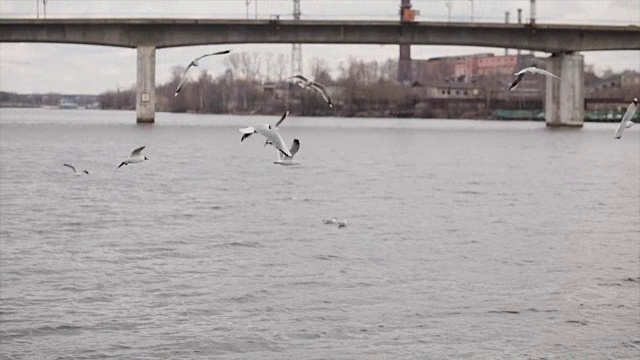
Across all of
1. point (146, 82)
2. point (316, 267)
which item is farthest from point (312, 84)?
point (146, 82)

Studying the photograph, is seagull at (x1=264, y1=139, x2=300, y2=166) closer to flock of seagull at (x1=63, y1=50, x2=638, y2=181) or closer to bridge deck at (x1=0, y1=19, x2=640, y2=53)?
flock of seagull at (x1=63, y1=50, x2=638, y2=181)

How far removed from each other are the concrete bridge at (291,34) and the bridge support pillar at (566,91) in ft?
6.04

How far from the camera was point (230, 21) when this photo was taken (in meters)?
105

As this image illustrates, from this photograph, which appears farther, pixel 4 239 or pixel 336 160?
pixel 336 160

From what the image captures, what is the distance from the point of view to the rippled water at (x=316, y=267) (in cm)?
1877

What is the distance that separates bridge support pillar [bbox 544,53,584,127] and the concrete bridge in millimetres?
1841

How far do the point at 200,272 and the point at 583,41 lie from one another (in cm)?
9563

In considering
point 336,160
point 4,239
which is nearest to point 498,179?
point 336,160

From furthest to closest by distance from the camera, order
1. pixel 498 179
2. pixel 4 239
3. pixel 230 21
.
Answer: pixel 230 21 < pixel 498 179 < pixel 4 239

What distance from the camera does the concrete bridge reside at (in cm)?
10581

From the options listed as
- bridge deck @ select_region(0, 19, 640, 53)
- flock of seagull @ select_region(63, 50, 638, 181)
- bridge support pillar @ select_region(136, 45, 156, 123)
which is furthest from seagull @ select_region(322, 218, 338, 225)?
bridge support pillar @ select_region(136, 45, 156, 123)

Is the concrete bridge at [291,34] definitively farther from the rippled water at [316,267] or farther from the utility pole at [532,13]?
the rippled water at [316,267]

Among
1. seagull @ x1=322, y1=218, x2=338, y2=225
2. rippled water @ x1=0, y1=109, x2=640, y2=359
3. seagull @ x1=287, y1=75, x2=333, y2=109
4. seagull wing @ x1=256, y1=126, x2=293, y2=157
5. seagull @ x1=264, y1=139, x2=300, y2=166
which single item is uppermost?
seagull @ x1=287, y1=75, x2=333, y2=109

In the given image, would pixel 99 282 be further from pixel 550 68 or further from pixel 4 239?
pixel 550 68
